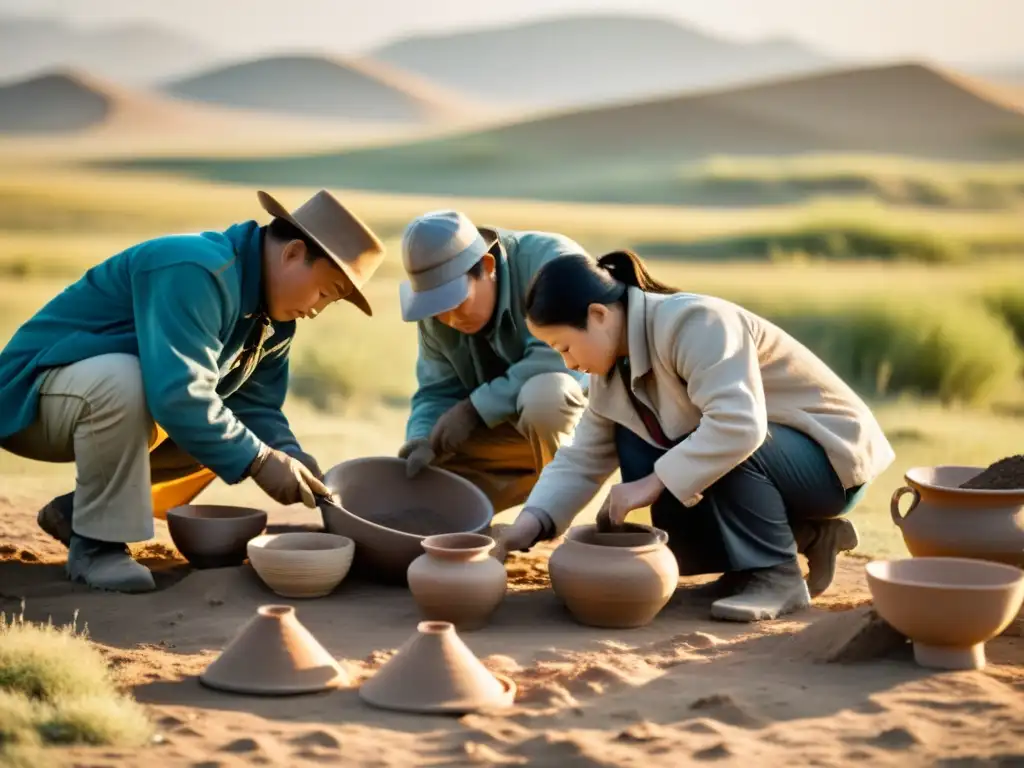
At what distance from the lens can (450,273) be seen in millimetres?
4930

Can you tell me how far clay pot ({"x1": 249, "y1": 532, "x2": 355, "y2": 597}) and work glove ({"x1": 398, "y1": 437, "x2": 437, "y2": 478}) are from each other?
1.95ft

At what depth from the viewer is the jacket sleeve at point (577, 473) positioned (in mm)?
4688

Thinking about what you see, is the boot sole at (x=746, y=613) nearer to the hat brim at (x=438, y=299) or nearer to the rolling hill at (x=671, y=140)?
the hat brim at (x=438, y=299)

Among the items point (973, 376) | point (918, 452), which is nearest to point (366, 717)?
point (918, 452)

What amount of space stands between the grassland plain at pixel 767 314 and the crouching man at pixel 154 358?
6.97 feet

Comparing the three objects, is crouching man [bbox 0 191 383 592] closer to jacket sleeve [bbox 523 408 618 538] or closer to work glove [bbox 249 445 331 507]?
work glove [bbox 249 445 331 507]

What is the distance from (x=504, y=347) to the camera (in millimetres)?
5344

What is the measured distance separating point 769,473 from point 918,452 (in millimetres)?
4636

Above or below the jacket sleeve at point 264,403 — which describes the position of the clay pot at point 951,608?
below

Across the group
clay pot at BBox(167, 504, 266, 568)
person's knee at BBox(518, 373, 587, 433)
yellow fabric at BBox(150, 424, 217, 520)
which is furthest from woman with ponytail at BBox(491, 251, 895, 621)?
yellow fabric at BBox(150, 424, 217, 520)

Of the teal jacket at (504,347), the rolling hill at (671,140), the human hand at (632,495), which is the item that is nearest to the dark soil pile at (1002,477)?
the human hand at (632,495)

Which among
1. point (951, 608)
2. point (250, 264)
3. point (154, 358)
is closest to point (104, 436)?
point (154, 358)

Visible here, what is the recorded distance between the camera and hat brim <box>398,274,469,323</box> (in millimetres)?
4895

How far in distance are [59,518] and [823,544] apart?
Answer: 2729 mm
